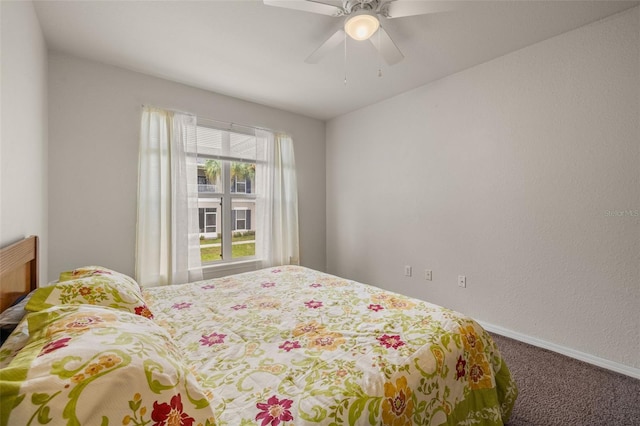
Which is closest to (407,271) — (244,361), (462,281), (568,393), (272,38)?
(462,281)

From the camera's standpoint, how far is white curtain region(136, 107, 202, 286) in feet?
9.06

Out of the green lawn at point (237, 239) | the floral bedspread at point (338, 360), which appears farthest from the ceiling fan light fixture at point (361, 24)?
the green lawn at point (237, 239)

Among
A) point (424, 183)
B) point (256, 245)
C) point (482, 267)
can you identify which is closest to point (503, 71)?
point (424, 183)

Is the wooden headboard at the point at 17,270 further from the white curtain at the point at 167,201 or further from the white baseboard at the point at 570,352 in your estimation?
the white baseboard at the point at 570,352

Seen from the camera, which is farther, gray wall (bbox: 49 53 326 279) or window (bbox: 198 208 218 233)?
window (bbox: 198 208 218 233)

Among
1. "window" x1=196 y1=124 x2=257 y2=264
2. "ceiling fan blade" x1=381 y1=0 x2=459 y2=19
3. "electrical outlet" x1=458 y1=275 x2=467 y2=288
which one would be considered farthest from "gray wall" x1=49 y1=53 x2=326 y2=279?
"electrical outlet" x1=458 y1=275 x2=467 y2=288

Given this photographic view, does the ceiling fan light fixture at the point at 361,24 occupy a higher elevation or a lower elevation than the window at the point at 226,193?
higher

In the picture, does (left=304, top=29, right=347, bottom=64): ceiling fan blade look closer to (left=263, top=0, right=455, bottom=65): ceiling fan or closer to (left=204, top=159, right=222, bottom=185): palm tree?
(left=263, top=0, right=455, bottom=65): ceiling fan

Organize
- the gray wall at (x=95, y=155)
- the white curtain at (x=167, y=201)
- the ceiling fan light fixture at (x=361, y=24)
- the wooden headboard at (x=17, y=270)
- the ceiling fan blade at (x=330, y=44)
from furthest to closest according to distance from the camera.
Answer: the white curtain at (x=167, y=201), the gray wall at (x=95, y=155), the ceiling fan blade at (x=330, y=44), the ceiling fan light fixture at (x=361, y=24), the wooden headboard at (x=17, y=270)

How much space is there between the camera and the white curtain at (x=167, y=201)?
9.06 feet

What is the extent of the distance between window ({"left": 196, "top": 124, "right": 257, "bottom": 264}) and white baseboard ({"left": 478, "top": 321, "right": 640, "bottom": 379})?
2809 mm

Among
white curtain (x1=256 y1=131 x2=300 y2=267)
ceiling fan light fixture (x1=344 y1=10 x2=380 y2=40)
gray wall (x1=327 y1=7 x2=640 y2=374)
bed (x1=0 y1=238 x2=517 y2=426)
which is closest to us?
bed (x1=0 y1=238 x2=517 y2=426)

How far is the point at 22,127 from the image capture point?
1.59 metres

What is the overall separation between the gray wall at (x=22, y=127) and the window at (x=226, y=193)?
134cm
